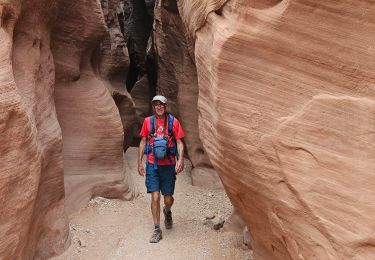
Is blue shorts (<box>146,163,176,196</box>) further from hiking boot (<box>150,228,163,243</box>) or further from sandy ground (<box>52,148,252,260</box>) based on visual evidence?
sandy ground (<box>52,148,252,260</box>)

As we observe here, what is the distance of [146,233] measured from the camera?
7000 mm

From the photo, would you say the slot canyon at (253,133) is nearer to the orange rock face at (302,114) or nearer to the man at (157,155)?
the orange rock face at (302,114)

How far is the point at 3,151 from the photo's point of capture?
4.47 m

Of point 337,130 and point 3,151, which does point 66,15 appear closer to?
point 3,151

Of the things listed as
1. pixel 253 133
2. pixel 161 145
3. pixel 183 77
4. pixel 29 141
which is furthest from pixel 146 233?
pixel 183 77

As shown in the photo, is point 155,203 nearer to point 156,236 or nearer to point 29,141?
point 156,236

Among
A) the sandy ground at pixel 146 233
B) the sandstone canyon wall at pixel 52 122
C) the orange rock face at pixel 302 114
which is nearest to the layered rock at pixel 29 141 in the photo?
the sandstone canyon wall at pixel 52 122

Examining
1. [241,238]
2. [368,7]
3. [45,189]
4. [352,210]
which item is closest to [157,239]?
[241,238]

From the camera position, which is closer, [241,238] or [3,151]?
[3,151]

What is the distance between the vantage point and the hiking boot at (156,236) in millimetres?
6656

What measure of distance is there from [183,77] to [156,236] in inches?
181

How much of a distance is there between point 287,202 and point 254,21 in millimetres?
1593

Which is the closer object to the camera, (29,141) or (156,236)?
(29,141)

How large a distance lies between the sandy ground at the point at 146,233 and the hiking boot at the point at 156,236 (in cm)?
6
